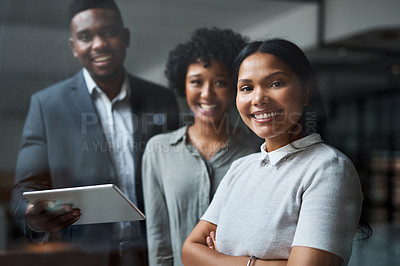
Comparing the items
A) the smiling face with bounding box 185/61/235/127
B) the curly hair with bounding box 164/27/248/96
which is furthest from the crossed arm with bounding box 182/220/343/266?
the curly hair with bounding box 164/27/248/96

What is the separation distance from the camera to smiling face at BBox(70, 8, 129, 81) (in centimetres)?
174

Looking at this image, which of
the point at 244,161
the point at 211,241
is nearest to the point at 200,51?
the point at 244,161

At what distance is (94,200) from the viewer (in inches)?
62.5

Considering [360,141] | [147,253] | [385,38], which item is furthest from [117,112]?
[385,38]

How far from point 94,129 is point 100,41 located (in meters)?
0.35

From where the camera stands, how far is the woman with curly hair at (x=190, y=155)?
1758 mm

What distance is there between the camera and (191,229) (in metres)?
1.76

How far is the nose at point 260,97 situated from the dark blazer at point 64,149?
0.50 metres

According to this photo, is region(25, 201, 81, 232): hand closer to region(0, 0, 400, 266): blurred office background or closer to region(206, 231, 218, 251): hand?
region(0, 0, 400, 266): blurred office background

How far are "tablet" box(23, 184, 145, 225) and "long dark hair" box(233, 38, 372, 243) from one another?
0.64 meters

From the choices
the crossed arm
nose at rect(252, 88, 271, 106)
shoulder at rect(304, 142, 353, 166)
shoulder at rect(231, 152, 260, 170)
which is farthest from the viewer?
shoulder at rect(231, 152, 260, 170)

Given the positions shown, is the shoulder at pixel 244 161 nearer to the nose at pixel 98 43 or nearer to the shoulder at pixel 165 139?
the shoulder at pixel 165 139

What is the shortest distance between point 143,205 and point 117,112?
0.39 m

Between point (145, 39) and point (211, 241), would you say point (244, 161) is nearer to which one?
point (211, 241)
